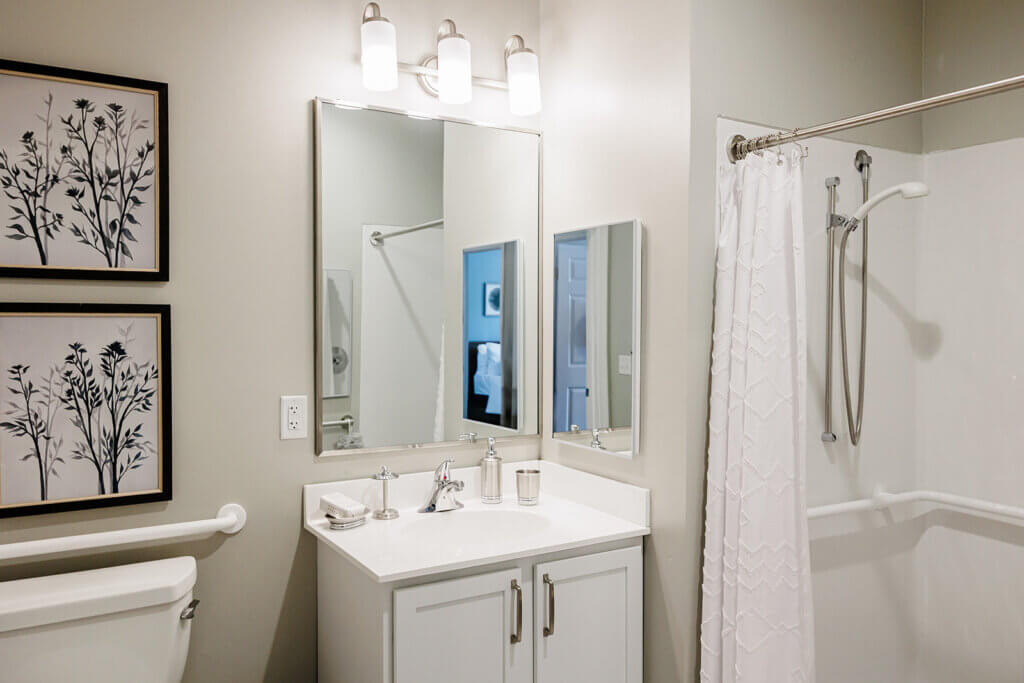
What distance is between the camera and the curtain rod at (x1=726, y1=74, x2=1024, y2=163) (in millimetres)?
1373

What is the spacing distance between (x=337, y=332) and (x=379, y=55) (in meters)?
0.78

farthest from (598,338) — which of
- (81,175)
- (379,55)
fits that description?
(81,175)

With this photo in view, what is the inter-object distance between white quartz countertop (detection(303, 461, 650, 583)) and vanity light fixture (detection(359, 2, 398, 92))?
1134 millimetres

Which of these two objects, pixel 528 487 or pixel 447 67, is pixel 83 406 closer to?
pixel 528 487

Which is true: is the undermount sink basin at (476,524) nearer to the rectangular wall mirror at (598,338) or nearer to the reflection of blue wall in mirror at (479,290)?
the rectangular wall mirror at (598,338)

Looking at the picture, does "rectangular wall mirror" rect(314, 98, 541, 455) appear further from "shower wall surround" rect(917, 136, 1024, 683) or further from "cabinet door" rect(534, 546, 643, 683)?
"shower wall surround" rect(917, 136, 1024, 683)

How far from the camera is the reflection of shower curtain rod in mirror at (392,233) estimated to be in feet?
6.93

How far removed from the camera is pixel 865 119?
1598 millimetres

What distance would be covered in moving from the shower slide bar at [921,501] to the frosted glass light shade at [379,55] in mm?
1688

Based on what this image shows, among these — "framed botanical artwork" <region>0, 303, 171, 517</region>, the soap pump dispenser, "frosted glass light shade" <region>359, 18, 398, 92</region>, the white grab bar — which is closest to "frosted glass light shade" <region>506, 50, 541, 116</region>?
"frosted glass light shade" <region>359, 18, 398, 92</region>

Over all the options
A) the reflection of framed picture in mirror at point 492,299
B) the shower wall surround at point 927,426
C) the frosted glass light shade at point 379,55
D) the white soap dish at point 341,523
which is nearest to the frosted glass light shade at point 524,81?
the frosted glass light shade at point 379,55

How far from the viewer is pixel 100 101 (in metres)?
1.77

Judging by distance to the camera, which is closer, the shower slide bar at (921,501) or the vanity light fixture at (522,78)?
the shower slide bar at (921,501)

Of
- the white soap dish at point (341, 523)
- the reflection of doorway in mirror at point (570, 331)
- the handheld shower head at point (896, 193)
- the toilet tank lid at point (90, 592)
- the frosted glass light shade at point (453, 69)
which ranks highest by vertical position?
the frosted glass light shade at point (453, 69)
